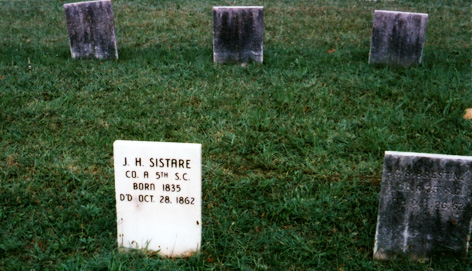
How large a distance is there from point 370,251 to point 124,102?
310cm

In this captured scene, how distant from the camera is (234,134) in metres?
4.47

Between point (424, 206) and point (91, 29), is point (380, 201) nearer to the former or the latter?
point (424, 206)

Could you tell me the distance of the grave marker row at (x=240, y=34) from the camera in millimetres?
6102

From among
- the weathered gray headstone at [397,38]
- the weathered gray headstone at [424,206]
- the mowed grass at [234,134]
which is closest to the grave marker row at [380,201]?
the weathered gray headstone at [424,206]

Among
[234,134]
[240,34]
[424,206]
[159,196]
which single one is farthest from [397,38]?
[159,196]

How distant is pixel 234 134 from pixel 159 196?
1714mm

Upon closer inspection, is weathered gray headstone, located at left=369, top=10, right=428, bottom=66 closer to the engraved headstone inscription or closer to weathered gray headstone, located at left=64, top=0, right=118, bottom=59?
weathered gray headstone, located at left=64, top=0, right=118, bottom=59

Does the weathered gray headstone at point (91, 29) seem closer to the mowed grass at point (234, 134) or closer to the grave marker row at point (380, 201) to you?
the mowed grass at point (234, 134)

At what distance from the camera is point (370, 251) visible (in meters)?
3.07

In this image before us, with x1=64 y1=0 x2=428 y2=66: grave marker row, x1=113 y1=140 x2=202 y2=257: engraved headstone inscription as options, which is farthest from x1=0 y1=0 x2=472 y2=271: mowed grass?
x1=64 y1=0 x2=428 y2=66: grave marker row

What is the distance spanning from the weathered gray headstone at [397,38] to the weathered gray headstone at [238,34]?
1425 millimetres

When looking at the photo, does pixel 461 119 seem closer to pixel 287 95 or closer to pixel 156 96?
pixel 287 95

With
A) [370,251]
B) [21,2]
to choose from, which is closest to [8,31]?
[21,2]

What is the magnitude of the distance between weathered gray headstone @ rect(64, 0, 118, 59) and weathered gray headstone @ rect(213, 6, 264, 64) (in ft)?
4.47
